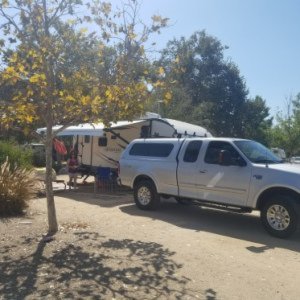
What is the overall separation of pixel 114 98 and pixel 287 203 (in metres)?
3.76

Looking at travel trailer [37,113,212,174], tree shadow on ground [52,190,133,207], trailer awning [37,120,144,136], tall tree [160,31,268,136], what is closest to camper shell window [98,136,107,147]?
travel trailer [37,113,212,174]

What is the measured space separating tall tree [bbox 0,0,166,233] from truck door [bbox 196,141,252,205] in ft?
7.74

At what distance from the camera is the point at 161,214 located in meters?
10.9

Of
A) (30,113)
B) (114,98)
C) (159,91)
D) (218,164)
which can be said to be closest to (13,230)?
(30,113)

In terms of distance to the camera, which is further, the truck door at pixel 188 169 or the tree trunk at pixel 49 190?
the truck door at pixel 188 169

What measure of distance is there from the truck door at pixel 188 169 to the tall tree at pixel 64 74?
7.85 ft

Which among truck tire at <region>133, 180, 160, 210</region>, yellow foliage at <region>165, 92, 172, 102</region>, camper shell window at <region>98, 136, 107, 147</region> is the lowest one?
truck tire at <region>133, 180, 160, 210</region>

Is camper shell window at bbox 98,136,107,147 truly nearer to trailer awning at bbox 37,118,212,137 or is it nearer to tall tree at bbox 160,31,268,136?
trailer awning at bbox 37,118,212,137

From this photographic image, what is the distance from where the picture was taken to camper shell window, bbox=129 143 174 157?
11.1m

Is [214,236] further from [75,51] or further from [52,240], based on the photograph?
[75,51]

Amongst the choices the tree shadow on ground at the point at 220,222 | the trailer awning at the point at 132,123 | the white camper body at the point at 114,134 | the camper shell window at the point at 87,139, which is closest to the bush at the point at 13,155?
the trailer awning at the point at 132,123

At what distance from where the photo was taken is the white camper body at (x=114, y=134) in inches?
630

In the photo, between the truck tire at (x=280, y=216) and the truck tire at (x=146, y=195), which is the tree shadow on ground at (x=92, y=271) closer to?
the truck tire at (x=280, y=216)

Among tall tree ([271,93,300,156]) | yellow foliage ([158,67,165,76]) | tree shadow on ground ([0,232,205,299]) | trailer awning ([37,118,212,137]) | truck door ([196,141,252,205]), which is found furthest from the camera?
tall tree ([271,93,300,156])
